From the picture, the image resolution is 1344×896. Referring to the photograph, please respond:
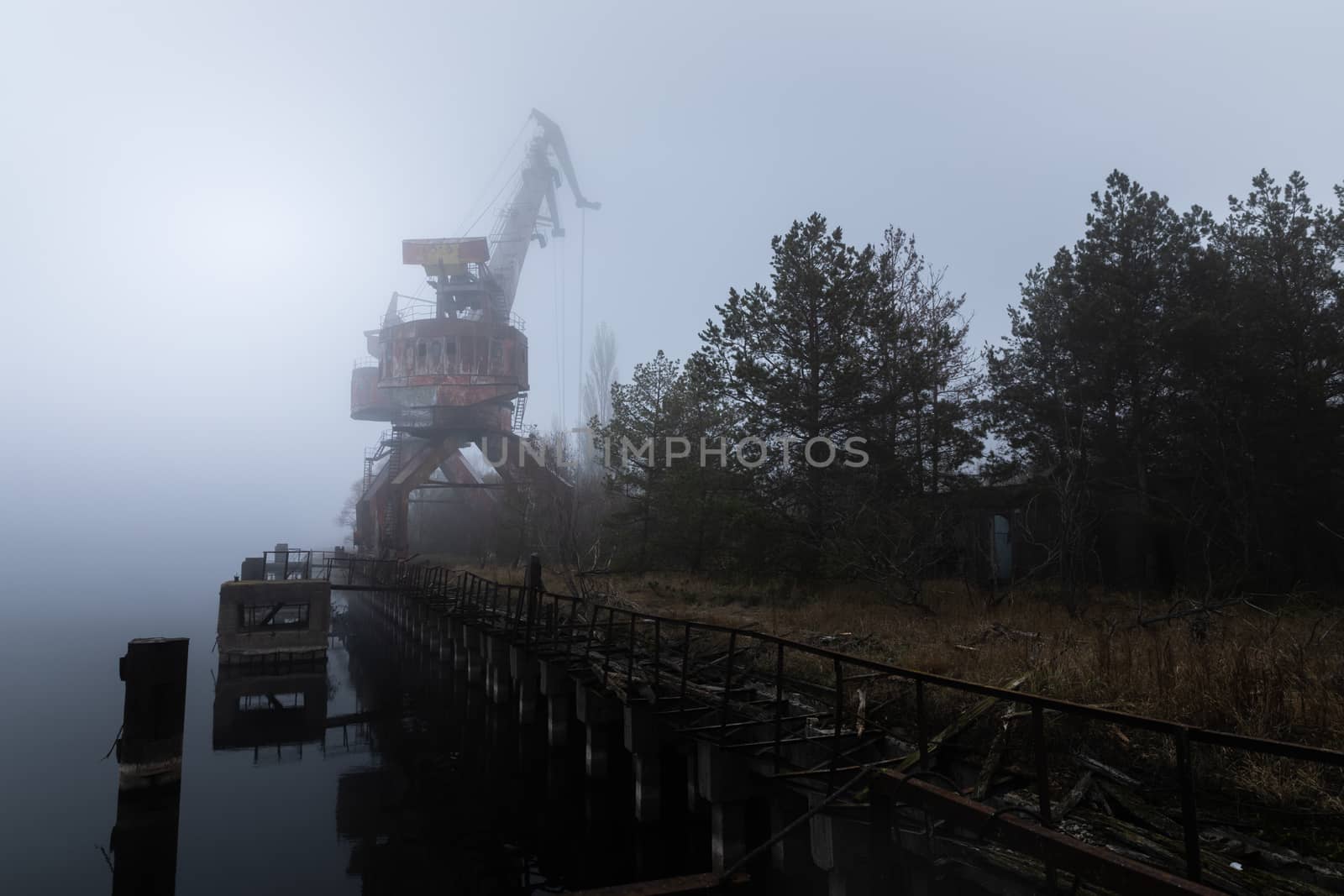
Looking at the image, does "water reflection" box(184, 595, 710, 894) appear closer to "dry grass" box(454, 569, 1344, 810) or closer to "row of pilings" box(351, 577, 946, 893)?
"row of pilings" box(351, 577, 946, 893)

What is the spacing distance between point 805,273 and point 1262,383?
14800mm

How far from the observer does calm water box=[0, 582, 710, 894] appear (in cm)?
1233

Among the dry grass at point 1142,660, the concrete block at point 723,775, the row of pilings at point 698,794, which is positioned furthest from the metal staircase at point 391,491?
the concrete block at point 723,775

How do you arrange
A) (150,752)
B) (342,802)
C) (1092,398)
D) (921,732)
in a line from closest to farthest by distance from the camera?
(921,732)
(150,752)
(342,802)
(1092,398)

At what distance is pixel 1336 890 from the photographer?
5230 mm

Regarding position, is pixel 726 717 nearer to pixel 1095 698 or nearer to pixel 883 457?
pixel 1095 698

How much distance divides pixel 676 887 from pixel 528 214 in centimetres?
6432

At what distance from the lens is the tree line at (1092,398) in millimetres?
23281

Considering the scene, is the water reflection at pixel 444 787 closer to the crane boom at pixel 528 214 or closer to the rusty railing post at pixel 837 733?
the rusty railing post at pixel 837 733

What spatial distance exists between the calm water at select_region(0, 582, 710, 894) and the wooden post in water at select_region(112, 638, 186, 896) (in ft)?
1.38

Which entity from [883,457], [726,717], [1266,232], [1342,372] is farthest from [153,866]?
[1266,232]

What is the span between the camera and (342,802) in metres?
16.0

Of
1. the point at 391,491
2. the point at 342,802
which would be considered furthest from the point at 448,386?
the point at 342,802

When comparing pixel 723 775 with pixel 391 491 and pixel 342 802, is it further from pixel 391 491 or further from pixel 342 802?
pixel 391 491
